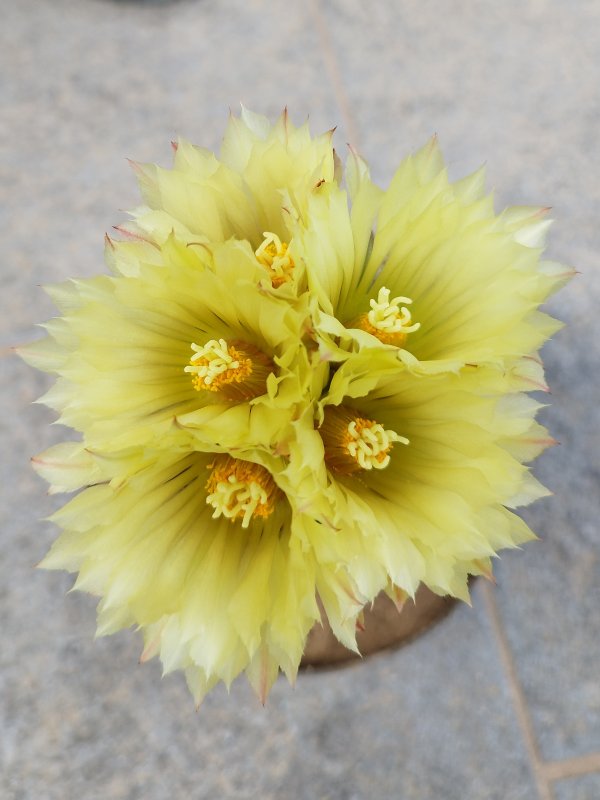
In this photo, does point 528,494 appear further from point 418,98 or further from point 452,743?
point 418,98

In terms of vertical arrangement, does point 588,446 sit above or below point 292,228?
below

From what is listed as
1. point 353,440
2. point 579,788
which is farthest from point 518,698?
point 353,440

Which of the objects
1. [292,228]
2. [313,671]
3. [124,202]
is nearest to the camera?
[292,228]

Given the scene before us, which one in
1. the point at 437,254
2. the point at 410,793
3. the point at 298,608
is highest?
the point at 437,254

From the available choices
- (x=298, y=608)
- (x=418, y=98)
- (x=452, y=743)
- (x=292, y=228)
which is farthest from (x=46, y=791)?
(x=418, y=98)

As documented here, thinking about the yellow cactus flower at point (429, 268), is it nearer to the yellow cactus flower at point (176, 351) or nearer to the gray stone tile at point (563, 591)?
the yellow cactus flower at point (176, 351)

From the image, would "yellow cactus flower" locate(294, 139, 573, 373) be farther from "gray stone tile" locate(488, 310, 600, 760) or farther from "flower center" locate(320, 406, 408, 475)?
"gray stone tile" locate(488, 310, 600, 760)
